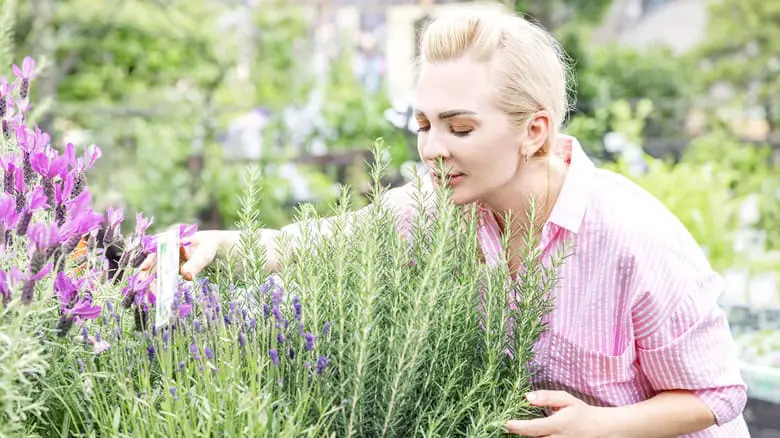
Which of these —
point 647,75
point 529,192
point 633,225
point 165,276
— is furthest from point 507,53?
point 647,75

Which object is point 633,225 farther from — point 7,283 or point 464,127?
point 7,283

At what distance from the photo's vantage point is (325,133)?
25.8 feet

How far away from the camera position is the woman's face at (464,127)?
1547 millimetres

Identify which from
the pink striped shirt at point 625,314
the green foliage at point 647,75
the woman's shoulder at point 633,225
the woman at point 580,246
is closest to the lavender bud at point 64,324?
the woman at point 580,246

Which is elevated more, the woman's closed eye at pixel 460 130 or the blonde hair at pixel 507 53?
the blonde hair at pixel 507 53

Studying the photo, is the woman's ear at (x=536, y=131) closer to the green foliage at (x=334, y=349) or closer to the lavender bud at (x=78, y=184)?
the green foliage at (x=334, y=349)

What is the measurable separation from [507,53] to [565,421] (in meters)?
0.60

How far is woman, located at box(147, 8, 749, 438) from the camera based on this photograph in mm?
1566

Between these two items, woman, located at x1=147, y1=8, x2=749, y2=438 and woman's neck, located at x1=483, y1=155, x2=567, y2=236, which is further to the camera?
woman's neck, located at x1=483, y1=155, x2=567, y2=236

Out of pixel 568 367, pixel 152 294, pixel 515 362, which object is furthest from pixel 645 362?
pixel 152 294

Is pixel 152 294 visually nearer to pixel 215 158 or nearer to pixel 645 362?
pixel 645 362

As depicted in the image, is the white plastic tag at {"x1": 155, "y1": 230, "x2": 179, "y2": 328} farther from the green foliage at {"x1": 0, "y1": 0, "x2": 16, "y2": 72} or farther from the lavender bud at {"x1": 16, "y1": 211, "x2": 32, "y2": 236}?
the green foliage at {"x1": 0, "y1": 0, "x2": 16, "y2": 72}

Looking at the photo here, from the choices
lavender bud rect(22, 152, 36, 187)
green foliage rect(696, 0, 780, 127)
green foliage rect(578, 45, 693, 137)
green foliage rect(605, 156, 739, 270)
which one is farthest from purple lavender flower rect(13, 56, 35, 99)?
green foliage rect(696, 0, 780, 127)

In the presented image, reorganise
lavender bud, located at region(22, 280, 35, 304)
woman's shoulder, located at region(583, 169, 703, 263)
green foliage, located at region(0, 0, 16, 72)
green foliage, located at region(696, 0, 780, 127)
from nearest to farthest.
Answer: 1. lavender bud, located at region(22, 280, 35, 304)
2. woman's shoulder, located at region(583, 169, 703, 263)
3. green foliage, located at region(0, 0, 16, 72)
4. green foliage, located at region(696, 0, 780, 127)
